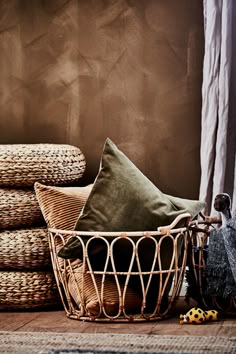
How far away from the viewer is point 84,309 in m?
2.61

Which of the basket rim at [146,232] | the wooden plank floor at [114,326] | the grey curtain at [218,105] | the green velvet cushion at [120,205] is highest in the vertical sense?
the grey curtain at [218,105]

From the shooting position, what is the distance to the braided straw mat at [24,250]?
2.84 meters

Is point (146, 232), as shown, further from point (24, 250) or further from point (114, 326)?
point (24, 250)

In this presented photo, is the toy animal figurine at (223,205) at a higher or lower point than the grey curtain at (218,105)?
lower

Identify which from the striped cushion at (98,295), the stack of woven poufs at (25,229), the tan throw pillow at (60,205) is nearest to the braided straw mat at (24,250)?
the stack of woven poufs at (25,229)

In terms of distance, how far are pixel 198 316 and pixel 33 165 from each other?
0.85 meters

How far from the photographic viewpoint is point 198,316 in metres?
2.51

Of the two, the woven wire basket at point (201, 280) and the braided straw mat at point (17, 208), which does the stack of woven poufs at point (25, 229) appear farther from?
the woven wire basket at point (201, 280)

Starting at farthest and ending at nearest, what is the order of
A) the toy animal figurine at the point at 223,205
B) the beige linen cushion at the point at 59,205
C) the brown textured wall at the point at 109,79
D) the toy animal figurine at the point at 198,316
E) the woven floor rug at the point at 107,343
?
1. the brown textured wall at the point at 109,79
2. the beige linen cushion at the point at 59,205
3. the toy animal figurine at the point at 223,205
4. the toy animal figurine at the point at 198,316
5. the woven floor rug at the point at 107,343

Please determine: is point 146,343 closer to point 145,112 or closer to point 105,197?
point 105,197

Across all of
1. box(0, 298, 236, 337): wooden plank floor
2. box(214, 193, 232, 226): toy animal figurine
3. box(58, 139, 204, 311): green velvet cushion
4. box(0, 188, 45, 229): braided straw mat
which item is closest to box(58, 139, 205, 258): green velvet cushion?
box(58, 139, 204, 311): green velvet cushion

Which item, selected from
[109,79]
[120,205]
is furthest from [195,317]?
[109,79]

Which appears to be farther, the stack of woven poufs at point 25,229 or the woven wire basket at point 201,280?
the stack of woven poufs at point 25,229

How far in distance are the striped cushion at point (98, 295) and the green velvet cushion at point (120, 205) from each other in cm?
12
